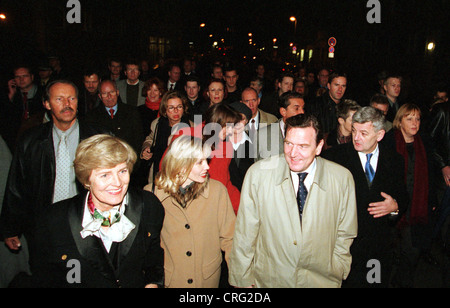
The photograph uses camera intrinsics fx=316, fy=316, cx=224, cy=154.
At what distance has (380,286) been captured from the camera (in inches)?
133

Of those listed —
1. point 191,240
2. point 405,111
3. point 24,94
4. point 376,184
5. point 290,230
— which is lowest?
point 191,240

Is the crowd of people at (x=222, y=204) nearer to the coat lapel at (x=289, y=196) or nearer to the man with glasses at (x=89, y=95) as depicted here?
the coat lapel at (x=289, y=196)

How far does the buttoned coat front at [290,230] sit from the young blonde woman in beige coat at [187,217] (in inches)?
9.3

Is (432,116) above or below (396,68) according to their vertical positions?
below

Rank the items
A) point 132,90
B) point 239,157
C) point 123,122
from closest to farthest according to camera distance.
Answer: point 239,157 → point 123,122 → point 132,90

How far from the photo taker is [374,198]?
3.14 metres

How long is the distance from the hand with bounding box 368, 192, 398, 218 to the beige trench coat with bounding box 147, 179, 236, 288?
154cm

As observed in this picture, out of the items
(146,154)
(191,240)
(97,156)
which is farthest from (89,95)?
(191,240)

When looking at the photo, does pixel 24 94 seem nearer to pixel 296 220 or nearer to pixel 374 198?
pixel 296 220

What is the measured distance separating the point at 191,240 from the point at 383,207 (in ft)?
6.21

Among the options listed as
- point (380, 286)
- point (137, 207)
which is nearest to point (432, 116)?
point (380, 286)

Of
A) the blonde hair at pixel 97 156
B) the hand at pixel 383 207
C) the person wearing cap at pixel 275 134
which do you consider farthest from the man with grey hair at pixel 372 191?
the blonde hair at pixel 97 156

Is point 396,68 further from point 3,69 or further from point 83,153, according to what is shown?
point 83,153

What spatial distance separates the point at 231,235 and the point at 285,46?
50.8 m
